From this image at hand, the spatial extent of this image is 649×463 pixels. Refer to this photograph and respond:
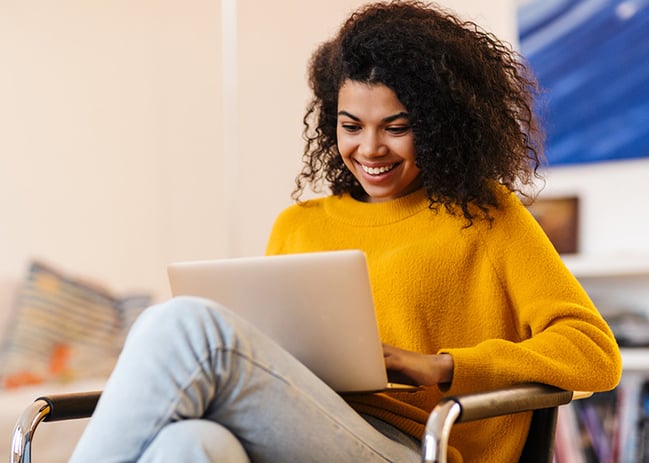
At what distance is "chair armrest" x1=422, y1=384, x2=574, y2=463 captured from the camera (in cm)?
107

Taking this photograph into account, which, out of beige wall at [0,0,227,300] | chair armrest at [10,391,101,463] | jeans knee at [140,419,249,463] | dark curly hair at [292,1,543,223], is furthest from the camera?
beige wall at [0,0,227,300]

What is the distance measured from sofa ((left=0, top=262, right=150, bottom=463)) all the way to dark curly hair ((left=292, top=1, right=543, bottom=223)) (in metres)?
1.57

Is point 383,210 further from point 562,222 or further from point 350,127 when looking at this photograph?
point 562,222

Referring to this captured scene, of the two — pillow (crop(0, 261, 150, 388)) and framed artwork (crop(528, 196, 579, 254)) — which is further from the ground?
framed artwork (crop(528, 196, 579, 254))

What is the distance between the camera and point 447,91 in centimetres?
151

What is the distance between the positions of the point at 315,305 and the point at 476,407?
24 centimetres

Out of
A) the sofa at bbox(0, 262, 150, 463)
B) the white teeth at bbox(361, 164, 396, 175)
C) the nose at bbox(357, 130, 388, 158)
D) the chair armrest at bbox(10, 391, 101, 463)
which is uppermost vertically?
the nose at bbox(357, 130, 388, 158)

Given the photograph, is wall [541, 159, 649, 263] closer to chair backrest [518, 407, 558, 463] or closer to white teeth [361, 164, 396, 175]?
white teeth [361, 164, 396, 175]

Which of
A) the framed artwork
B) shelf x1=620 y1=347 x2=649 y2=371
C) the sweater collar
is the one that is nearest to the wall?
the framed artwork

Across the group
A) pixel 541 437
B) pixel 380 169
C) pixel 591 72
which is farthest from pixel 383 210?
pixel 591 72

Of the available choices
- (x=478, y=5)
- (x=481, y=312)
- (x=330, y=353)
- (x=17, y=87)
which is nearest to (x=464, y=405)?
(x=330, y=353)

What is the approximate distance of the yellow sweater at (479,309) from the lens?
4.37 ft

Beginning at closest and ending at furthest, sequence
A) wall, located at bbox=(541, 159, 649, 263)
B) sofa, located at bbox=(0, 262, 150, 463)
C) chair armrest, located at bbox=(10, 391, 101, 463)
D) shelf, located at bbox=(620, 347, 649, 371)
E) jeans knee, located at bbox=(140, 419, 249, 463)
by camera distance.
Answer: jeans knee, located at bbox=(140, 419, 249, 463) < chair armrest, located at bbox=(10, 391, 101, 463) < shelf, located at bbox=(620, 347, 649, 371) < wall, located at bbox=(541, 159, 649, 263) < sofa, located at bbox=(0, 262, 150, 463)

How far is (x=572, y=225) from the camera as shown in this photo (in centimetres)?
266
